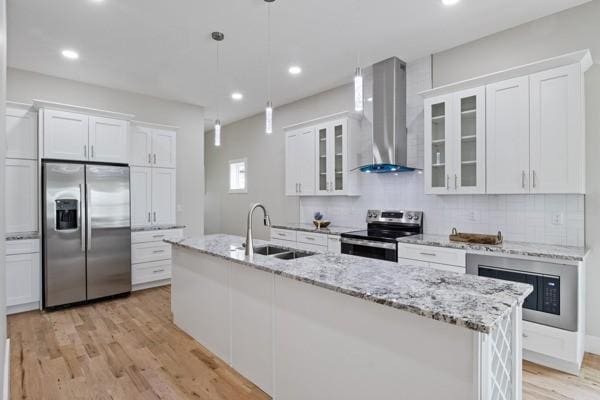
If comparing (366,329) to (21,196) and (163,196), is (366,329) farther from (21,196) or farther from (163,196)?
(21,196)

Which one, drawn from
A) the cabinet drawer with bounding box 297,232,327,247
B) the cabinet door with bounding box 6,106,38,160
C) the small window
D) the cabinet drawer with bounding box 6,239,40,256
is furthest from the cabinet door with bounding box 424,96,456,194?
the cabinet door with bounding box 6,106,38,160

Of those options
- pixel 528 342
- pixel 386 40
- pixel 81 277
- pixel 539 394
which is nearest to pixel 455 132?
pixel 386 40

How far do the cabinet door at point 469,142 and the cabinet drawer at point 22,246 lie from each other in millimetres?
4818

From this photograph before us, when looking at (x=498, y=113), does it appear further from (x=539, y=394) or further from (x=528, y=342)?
(x=539, y=394)

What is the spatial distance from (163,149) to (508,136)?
15.0ft

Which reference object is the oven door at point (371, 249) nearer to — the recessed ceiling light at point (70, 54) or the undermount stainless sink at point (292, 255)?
the undermount stainless sink at point (292, 255)

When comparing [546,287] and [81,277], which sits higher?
[546,287]

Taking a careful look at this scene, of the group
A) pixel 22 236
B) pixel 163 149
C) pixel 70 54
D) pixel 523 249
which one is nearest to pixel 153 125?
pixel 163 149

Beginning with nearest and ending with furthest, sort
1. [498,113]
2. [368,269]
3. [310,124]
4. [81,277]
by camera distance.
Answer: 1. [368,269]
2. [498,113]
3. [81,277]
4. [310,124]

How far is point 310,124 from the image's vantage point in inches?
186

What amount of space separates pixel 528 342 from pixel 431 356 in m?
1.89

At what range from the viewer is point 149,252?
4598mm

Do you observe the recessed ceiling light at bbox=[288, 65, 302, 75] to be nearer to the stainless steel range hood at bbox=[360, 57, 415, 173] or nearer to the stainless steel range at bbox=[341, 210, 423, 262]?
the stainless steel range hood at bbox=[360, 57, 415, 173]

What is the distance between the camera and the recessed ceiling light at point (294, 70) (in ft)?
13.4
